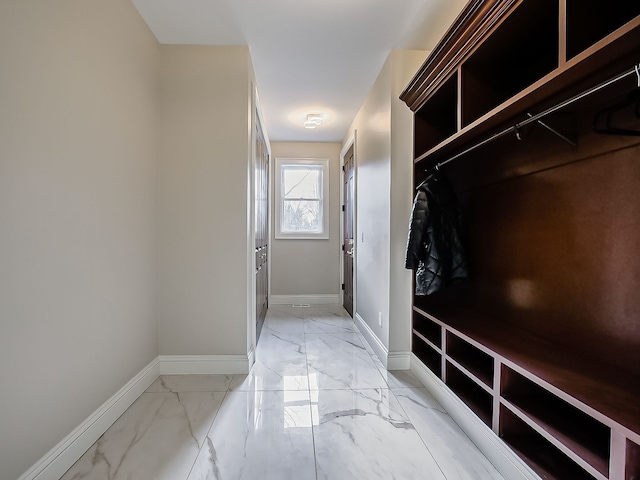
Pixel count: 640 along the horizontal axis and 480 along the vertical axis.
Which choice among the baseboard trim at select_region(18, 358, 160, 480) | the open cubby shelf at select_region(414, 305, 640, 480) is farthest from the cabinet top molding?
the baseboard trim at select_region(18, 358, 160, 480)

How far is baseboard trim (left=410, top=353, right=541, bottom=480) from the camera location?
1.34 metres

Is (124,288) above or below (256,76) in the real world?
below

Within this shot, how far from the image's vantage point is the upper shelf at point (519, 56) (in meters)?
1.06

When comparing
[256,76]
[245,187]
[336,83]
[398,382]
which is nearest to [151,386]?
[245,187]

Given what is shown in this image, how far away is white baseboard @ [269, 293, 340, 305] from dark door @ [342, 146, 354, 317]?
9.0 inches

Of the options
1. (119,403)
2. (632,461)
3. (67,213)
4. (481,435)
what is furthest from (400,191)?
(119,403)

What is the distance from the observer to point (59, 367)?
142cm

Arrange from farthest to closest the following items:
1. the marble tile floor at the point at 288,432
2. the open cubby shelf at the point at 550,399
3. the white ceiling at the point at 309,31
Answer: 1. the white ceiling at the point at 309,31
2. the marble tile floor at the point at 288,432
3. the open cubby shelf at the point at 550,399

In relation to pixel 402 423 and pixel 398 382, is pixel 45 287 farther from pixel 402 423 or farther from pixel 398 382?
pixel 398 382

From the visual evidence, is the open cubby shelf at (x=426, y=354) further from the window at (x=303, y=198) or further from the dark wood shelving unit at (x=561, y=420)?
the window at (x=303, y=198)

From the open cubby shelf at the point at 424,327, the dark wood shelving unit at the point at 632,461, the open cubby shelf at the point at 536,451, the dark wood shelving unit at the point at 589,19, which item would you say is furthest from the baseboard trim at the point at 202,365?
the dark wood shelving unit at the point at 589,19

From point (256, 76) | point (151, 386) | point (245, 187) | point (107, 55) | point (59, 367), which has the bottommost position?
point (151, 386)

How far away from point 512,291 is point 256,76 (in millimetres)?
2598

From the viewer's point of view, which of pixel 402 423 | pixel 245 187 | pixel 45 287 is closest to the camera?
pixel 45 287
